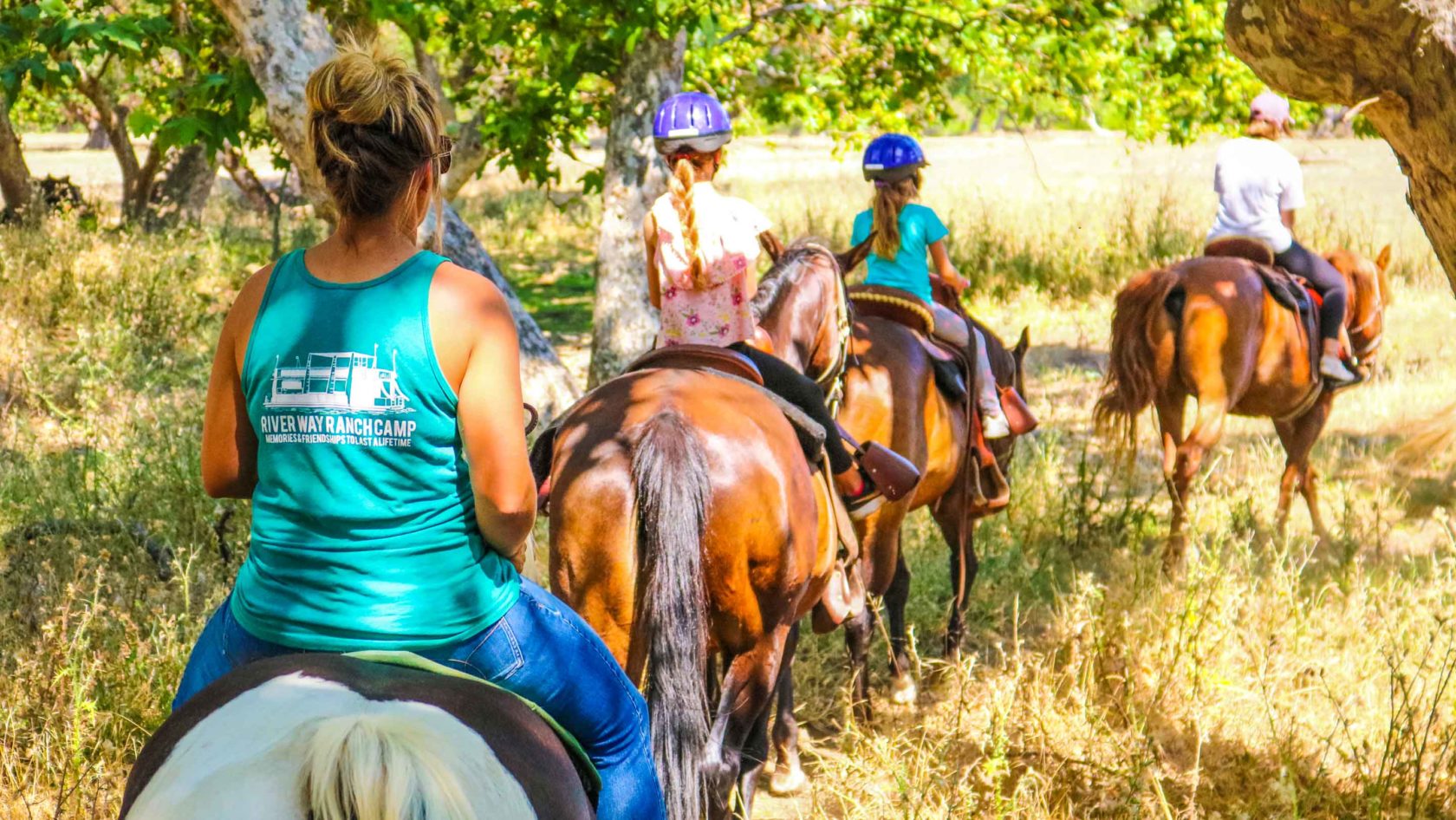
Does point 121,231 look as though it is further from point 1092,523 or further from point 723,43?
point 1092,523

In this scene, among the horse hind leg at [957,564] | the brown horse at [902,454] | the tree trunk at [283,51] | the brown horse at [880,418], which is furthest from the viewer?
the tree trunk at [283,51]

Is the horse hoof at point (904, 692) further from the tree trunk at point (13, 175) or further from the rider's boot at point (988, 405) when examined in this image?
the tree trunk at point (13, 175)

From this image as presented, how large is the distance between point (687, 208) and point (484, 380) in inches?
93.2

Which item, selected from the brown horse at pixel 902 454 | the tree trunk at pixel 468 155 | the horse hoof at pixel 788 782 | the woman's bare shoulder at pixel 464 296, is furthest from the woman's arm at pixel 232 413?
the tree trunk at pixel 468 155

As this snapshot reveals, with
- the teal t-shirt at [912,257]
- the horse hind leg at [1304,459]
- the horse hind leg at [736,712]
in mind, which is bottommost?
the horse hind leg at [1304,459]

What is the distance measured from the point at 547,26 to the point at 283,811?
25.0 feet

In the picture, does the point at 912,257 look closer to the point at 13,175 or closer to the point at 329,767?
the point at 329,767

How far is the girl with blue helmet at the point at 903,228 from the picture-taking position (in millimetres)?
5832

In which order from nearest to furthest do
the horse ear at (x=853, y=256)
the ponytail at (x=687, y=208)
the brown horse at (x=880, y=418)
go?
the ponytail at (x=687, y=208), the brown horse at (x=880, y=418), the horse ear at (x=853, y=256)

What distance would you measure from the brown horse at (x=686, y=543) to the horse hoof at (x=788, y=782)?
102 centimetres

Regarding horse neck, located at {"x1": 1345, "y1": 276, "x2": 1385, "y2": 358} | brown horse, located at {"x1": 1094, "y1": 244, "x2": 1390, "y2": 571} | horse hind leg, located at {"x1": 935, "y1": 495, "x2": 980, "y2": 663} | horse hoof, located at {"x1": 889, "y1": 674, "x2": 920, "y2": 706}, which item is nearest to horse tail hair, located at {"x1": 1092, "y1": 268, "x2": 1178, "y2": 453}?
brown horse, located at {"x1": 1094, "y1": 244, "x2": 1390, "y2": 571}

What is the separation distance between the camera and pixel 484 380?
6.85ft

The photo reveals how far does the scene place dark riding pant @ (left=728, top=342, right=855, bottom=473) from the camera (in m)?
4.54

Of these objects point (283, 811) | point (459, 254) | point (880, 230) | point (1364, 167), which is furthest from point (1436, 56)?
point (1364, 167)
